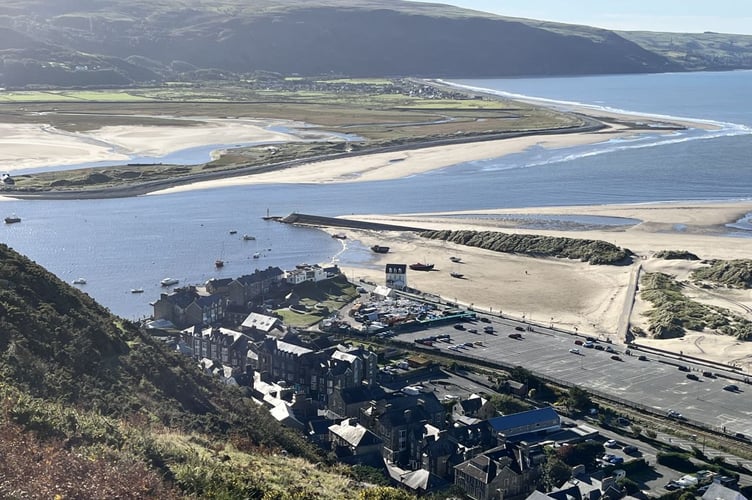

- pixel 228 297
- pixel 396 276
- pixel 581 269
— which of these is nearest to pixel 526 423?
pixel 228 297

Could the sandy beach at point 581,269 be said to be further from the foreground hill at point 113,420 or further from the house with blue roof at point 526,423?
the foreground hill at point 113,420

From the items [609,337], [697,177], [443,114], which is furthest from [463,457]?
[443,114]

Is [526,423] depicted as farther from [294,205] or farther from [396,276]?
[294,205]

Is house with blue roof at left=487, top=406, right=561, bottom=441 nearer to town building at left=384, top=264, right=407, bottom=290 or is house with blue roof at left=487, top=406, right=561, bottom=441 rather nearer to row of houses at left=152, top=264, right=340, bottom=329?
row of houses at left=152, top=264, right=340, bottom=329

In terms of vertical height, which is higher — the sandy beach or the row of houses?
the row of houses

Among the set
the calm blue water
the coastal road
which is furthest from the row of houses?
the coastal road

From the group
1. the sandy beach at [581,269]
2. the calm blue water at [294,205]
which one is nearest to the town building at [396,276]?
the sandy beach at [581,269]
